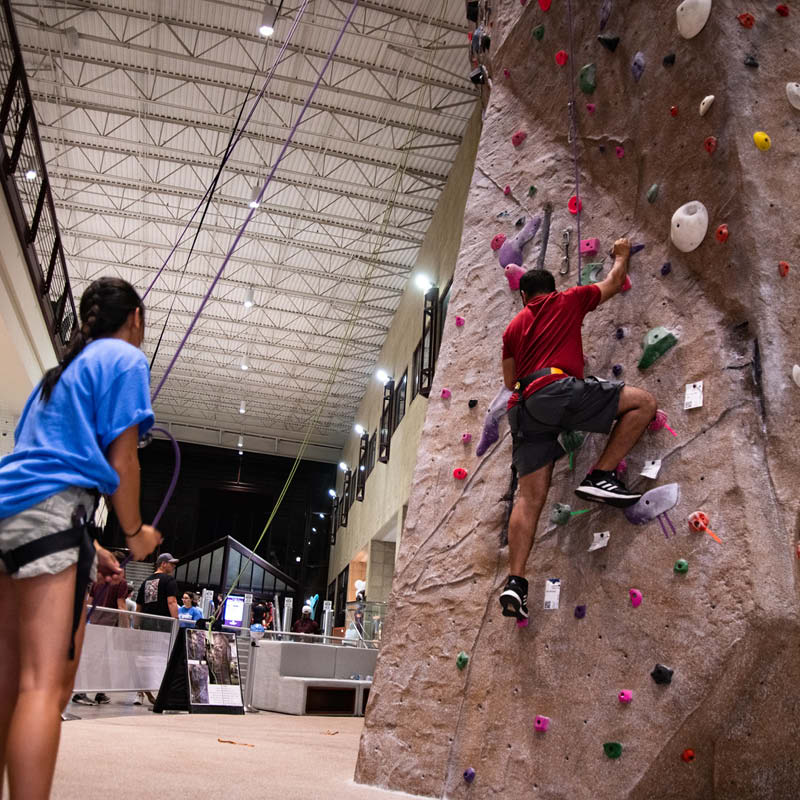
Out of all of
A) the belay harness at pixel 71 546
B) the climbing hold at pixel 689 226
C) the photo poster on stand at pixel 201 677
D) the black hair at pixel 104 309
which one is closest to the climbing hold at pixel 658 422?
the climbing hold at pixel 689 226

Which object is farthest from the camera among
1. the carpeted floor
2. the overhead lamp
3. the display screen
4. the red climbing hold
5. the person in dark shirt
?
the display screen

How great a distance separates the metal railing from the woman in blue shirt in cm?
453

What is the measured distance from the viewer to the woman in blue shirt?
4.89 feet

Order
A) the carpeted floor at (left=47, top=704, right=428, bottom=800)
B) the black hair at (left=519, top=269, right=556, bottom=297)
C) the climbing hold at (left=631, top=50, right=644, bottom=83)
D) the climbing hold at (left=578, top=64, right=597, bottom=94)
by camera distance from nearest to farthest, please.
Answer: the carpeted floor at (left=47, top=704, right=428, bottom=800) < the black hair at (left=519, top=269, right=556, bottom=297) < the climbing hold at (left=631, top=50, right=644, bottom=83) < the climbing hold at (left=578, top=64, right=597, bottom=94)

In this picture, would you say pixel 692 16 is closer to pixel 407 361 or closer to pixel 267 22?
pixel 267 22

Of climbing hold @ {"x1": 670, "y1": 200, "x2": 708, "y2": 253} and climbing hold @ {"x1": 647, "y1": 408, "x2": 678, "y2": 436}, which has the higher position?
climbing hold @ {"x1": 670, "y1": 200, "x2": 708, "y2": 253}

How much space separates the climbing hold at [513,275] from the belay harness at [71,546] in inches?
103

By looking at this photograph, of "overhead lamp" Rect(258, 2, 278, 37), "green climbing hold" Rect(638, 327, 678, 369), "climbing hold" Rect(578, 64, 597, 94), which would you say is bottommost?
"green climbing hold" Rect(638, 327, 678, 369)

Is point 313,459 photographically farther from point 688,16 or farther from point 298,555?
point 688,16

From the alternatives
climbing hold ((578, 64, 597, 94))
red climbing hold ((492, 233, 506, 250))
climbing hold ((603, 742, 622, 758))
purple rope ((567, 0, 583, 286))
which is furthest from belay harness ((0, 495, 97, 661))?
climbing hold ((578, 64, 597, 94))

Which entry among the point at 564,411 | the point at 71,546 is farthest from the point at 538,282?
the point at 71,546

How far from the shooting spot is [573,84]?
389cm

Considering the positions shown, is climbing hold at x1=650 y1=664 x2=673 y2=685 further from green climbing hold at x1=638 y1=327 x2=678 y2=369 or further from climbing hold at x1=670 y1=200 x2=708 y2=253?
climbing hold at x1=670 y1=200 x2=708 y2=253

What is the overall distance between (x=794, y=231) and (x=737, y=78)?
65 centimetres
